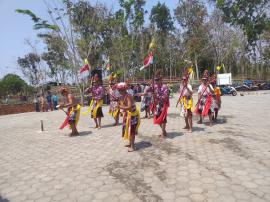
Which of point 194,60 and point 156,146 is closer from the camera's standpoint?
point 156,146

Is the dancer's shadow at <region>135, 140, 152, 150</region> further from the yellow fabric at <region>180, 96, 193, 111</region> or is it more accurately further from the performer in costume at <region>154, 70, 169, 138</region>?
the yellow fabric at <region>180, 96, 193, 111</region>

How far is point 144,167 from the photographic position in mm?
5766

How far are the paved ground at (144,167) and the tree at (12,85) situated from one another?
4394 cm

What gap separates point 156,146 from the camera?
24.0 feet

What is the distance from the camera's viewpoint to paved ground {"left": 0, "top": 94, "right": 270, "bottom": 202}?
4625 millimetres

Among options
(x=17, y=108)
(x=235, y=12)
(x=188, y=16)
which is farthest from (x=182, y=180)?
(x=188, y=16)

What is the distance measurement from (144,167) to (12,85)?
164 ft

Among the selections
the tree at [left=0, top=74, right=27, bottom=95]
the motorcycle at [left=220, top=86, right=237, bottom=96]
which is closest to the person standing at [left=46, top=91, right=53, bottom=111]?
the motorcycle at [left=220, top=86, right=237, bottom=96]

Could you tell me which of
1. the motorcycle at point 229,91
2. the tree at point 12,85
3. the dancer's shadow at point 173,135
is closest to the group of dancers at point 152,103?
the dancer's shadow at point 173,135

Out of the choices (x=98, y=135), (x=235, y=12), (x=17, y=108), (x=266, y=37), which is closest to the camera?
(x=98, y=135)

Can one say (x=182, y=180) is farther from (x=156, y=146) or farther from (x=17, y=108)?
(x=17, y=108)

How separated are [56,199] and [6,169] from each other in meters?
2.27

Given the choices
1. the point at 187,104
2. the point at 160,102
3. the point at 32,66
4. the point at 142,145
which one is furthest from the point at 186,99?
the point at 32,66

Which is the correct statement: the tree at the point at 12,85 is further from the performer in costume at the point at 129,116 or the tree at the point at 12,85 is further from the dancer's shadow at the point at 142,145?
the performer in costume at the point at 129,116
